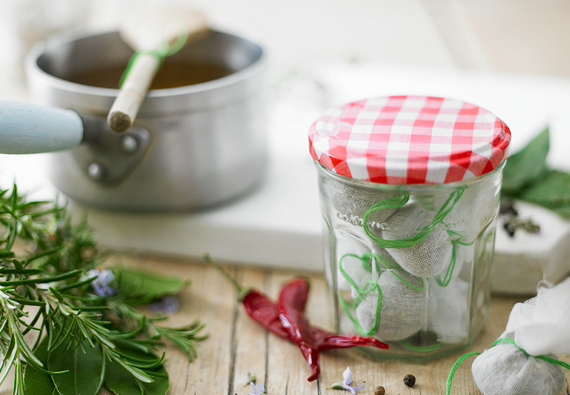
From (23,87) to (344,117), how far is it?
1.05m

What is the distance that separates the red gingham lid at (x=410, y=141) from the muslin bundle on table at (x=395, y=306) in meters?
0.11

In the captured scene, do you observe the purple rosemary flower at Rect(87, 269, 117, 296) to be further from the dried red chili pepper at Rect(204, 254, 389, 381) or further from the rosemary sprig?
the dried red chili pepper at Rect(204, 254, 389, 381)

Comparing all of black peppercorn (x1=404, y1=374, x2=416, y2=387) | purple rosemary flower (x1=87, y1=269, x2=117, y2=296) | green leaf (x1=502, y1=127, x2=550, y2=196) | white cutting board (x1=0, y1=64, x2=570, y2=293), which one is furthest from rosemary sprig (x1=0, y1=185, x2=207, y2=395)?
green leaf (x1=502, y1=127, x2=550, y2=196)

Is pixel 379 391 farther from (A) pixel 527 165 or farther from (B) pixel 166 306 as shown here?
(A) pixel 527 165

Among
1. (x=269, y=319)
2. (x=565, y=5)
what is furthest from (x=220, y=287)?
(x=565, y=5)

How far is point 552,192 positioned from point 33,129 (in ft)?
1.94

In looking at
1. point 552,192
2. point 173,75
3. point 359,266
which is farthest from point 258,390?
point 173,75

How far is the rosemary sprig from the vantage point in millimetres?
433

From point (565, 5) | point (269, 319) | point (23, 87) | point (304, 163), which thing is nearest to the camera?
point (269, 319)

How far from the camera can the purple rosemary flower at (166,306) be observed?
1.95ft

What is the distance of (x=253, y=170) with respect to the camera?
0.71m

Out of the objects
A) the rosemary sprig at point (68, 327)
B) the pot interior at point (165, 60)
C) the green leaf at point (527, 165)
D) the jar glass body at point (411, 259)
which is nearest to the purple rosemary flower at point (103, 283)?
the rosemary sprig at point (68, 327)

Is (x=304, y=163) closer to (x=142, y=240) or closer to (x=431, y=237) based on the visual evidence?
(x=142, y=240)

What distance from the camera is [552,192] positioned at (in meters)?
0.64
